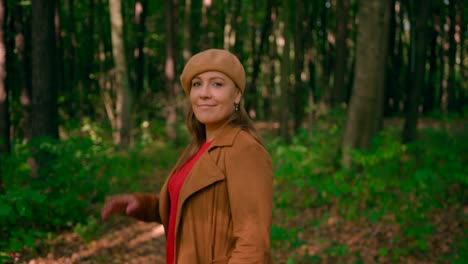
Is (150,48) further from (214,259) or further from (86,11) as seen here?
(214,259)

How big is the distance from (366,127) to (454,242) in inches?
124

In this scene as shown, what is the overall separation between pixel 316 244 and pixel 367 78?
12.4 ft

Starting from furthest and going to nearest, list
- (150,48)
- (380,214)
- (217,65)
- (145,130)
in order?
1. (150,48)
2. (145,130)
3. (380,214)
4. (217,65)

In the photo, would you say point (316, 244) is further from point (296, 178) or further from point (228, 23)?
point (228, 23)

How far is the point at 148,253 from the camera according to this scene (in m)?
6.87

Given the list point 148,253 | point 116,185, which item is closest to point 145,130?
point 116,185

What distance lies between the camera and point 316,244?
6.81 m

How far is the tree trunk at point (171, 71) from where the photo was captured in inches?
615

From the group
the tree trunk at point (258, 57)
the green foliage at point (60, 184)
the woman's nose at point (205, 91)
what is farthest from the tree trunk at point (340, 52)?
the woman's nose at point (205, 91)

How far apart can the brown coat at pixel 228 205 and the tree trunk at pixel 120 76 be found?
1189cm

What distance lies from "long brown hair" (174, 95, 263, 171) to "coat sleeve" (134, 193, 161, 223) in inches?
11.5

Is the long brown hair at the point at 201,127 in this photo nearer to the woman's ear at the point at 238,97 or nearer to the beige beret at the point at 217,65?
the woman's ear at the point at 238,97

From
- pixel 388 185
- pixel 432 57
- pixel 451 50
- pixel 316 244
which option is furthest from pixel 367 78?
pixel 432 57

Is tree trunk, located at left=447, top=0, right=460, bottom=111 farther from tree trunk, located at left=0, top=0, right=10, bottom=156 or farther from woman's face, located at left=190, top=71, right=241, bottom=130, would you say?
woman's face, located at left=190, top=71, right=241, bottom=130
